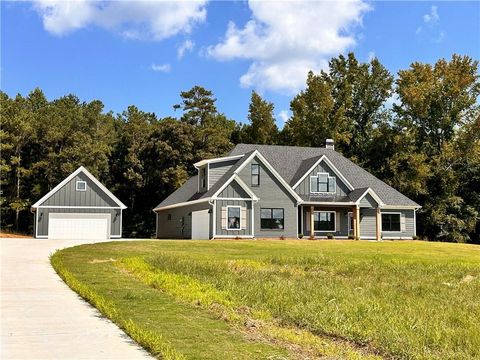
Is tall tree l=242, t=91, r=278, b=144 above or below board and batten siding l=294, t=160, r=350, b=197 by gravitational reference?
above

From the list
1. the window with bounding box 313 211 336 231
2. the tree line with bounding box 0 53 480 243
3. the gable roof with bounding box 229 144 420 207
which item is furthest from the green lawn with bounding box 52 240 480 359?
the tree line with bounding box 0 53 480 243

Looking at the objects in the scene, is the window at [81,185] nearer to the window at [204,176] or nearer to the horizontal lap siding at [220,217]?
the window at [204,176]

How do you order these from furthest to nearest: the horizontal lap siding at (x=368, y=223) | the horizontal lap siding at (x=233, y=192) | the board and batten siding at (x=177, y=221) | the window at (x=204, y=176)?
the horizontal lap siding at (x=368, y=223), the board and batten siding at (x=177, y=221), the window at (x=204, y=176), the horizontal lap siding at (x=233, y=192)

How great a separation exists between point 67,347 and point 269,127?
164ft

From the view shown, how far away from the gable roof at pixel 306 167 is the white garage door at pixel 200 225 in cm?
518

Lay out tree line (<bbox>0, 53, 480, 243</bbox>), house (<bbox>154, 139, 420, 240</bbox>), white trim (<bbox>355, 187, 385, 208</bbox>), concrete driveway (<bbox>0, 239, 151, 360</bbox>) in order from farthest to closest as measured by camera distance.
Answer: tree line (<bbox>0, 53, 480, 243</bbox>), white trim (<bbox>355, 187, 385, 208</bbox>), house (<bbox>154, 139, 420, 240</bbox>), concrete driveway (<bbox>0, 239, 151, 360</bbox>)

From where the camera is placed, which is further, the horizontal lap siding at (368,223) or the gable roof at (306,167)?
the gable roof at (306,167)

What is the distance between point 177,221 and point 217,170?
6531mm

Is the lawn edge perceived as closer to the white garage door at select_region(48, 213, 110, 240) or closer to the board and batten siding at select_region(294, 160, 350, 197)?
the board and batten siding at select_region(294, 160, 350, 197)

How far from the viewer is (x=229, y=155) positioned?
37.6 m

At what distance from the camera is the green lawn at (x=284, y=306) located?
22.0 feet

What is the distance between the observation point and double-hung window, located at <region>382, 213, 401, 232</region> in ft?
126

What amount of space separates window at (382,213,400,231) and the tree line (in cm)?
874

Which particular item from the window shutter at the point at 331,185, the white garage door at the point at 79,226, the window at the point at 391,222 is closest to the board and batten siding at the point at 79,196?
the white garage door at the point at 79,226
